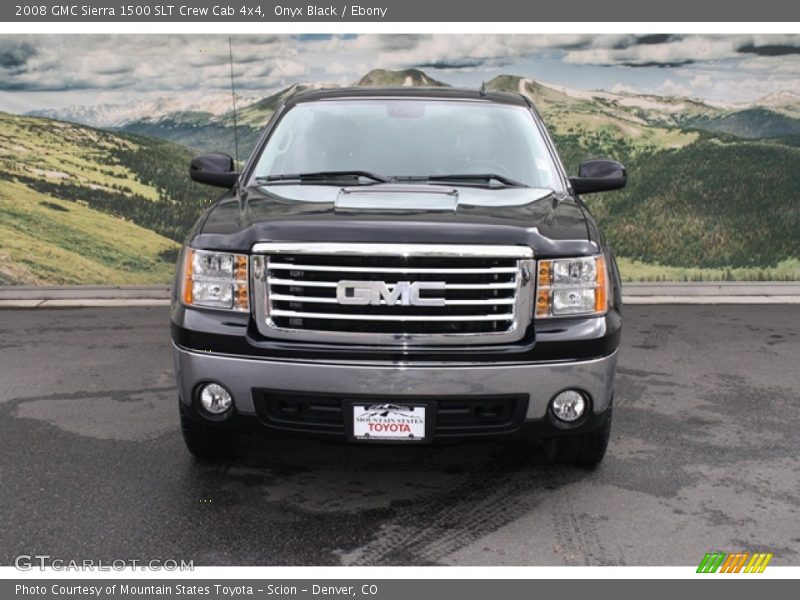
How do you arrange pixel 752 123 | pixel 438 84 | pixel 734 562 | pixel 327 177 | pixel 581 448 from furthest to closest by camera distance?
pixel 752 123, pixel 438 84, pixel 327 177, pixel 581 448, pixel 734 562

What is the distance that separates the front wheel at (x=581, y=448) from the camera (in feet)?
15.2

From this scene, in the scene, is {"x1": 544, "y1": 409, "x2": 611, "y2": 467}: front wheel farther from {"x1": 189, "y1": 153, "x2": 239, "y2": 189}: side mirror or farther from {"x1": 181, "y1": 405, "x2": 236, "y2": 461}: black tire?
{"x1": 189, "y1": 153, "x2": 239, "y2": 189}: side mirror

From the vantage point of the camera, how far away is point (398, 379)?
4.01 m

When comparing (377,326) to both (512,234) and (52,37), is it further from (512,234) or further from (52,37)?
(52,37)

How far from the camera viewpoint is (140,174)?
33.8 feet

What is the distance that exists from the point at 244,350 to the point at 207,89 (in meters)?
6.62

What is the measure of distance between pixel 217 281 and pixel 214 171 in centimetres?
161

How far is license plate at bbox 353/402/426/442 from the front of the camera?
406 centimetres

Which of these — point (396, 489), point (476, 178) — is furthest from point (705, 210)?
point (396, 489)

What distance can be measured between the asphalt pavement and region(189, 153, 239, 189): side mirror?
1.35m

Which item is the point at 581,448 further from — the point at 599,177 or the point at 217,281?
the point at 217,281

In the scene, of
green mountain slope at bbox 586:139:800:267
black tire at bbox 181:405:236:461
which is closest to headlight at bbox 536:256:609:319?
black tire at bbox 181:405:236:461

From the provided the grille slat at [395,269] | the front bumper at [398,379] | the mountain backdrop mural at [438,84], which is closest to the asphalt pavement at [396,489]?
the front bumper at [398,379]

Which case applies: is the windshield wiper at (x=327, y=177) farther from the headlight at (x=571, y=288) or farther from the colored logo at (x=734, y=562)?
the colored logo at (x=734, y=562)
